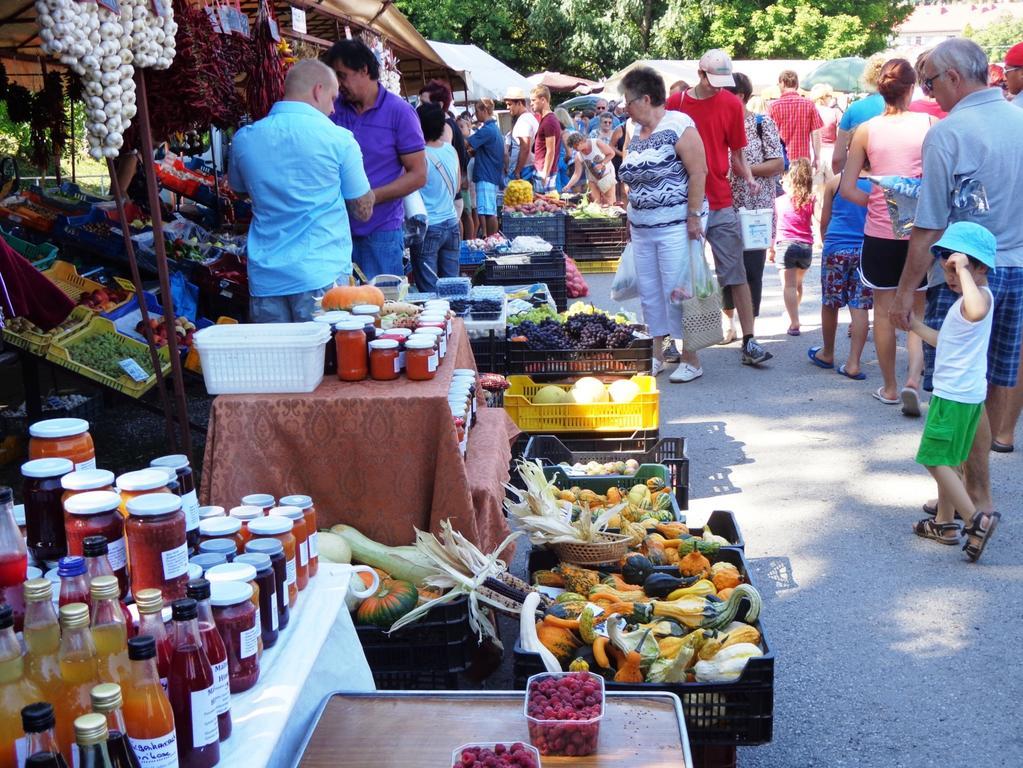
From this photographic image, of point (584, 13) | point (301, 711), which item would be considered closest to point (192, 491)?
point (301, 711)

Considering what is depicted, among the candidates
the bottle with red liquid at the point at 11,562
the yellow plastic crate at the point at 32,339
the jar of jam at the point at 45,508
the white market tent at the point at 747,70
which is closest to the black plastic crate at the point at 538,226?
the yellow plastic crate at the point at 32,339

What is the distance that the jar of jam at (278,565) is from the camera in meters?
2.45

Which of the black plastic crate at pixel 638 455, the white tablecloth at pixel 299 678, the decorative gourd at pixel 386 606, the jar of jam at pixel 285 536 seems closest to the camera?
the white tablecloth at pixel 299 678

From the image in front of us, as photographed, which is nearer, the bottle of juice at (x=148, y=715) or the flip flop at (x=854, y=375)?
the bottle of juice at (x=148, y=715)

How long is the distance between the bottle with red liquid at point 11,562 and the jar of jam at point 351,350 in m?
1.93

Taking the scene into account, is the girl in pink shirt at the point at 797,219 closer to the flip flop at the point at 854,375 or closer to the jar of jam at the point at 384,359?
the flip flop at the point at 854,375

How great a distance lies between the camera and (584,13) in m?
33.9

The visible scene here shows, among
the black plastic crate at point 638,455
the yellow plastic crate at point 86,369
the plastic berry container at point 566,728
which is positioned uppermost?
the yellow plastic crate at point 86,369

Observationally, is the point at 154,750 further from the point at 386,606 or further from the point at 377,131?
Result: the point at 377,131

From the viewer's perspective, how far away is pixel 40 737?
1524 millimetres

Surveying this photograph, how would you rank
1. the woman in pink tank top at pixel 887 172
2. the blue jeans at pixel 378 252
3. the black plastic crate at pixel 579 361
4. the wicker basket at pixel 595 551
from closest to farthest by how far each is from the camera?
the wicker basket at pixel 595 551 < the blue jeans at pixel 378 252 < the black plastic crate at pixel 579 361 < the woman in pink tank top at pixel 887 172

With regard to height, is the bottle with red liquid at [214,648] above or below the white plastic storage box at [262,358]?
below

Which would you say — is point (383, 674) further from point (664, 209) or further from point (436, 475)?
point (664, 209)

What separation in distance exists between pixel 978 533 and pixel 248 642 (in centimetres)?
361
